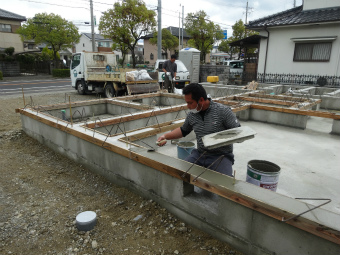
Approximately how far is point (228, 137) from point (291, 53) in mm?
14642

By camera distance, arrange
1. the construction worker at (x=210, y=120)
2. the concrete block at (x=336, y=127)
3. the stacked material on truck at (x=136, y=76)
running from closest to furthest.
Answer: the construction worker at (x=210, y=120), the concrete block at (x=336, y=127), the stacked material on truck at (x=136, y=76)

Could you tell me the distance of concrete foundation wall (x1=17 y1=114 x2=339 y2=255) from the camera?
2.13 m

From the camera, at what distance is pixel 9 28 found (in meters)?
→ 31.1

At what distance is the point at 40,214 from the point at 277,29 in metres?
16.2

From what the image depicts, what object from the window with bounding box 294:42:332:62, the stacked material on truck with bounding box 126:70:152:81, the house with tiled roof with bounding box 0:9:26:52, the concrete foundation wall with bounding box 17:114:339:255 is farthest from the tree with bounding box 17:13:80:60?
the concrete foundation wall with bounding box 17:114:339:255

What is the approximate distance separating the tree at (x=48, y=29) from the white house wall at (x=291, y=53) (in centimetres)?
2276

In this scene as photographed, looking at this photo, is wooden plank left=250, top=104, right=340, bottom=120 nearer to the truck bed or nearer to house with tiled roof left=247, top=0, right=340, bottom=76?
the truck bed

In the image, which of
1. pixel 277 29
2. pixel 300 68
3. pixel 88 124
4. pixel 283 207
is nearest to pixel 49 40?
pixel 277 29

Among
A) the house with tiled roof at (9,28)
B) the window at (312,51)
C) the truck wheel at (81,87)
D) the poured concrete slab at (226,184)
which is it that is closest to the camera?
the poured concrete slab at (226,184)

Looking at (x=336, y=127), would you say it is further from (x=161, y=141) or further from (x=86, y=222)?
(x=86, y=222)

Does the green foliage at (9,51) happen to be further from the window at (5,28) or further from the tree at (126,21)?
the tree at (126,21)

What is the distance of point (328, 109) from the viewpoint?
9.49 meters

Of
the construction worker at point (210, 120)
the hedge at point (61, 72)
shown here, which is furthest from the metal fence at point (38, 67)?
the construction worker at point (210, 120)

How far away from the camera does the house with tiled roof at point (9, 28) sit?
100 ft
